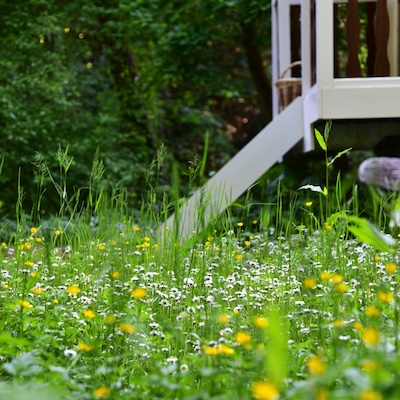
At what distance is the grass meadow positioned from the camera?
1.63m

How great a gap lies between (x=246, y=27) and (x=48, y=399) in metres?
9.14

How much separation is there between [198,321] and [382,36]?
325 centimetres

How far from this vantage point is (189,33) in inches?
377

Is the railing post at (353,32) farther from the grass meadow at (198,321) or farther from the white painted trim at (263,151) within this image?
the grass meadow at (198,321)

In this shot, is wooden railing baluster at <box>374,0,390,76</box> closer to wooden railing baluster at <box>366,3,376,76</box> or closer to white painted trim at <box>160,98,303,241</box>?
white painted trim at <box>160,98,303,241</box>

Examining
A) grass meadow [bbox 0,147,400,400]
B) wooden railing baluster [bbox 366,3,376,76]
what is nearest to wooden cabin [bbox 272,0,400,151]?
wooden railing baluster [bbox 366,3,376,76]

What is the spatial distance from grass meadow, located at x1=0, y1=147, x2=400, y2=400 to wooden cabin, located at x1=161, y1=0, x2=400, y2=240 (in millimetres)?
1019

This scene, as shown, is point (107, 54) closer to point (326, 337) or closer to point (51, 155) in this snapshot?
point (51, 155)

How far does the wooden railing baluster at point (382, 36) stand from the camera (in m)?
5.13

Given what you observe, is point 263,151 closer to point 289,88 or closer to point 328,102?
point 328,102

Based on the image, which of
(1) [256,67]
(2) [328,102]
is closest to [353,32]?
(2) [328,102]

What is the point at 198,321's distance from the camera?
8.41 feet

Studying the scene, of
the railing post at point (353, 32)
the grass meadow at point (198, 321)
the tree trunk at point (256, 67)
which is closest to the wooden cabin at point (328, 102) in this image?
the railing post at point (353, 32)

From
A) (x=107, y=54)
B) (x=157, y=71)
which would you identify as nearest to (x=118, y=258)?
(x=157, y=71)
